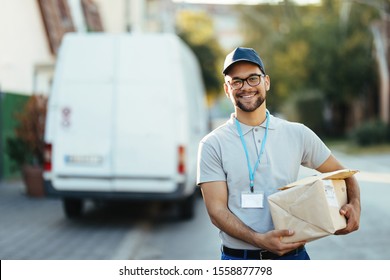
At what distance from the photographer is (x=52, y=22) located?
1546cm

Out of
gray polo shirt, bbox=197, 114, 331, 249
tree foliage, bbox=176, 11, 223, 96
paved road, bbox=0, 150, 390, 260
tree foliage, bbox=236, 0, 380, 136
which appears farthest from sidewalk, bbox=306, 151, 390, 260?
tree foliage, bbox=176, 11, 223, 96

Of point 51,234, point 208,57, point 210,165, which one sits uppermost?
point 208,57

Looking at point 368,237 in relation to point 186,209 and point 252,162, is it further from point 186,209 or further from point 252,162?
point 252,162

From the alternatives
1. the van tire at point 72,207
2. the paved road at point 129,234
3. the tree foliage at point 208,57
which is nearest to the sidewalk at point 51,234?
the paved road at point 129,234

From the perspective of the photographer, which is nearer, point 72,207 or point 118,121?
point 118,121

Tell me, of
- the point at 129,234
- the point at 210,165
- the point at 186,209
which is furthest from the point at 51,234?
the point at 210,165

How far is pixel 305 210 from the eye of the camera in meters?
2.77

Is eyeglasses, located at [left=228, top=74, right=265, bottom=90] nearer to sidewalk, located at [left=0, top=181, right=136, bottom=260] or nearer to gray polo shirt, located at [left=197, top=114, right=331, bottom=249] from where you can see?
gray polo shirt, located at [left=197, top=114, right=331, bottom=249]

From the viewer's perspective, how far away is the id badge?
2865 millimetres

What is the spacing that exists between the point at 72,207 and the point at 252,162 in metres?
7.24

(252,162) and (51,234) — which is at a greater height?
(252,162)

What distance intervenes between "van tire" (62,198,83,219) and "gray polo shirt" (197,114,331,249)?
7.00 meters

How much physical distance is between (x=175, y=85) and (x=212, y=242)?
2013mm
